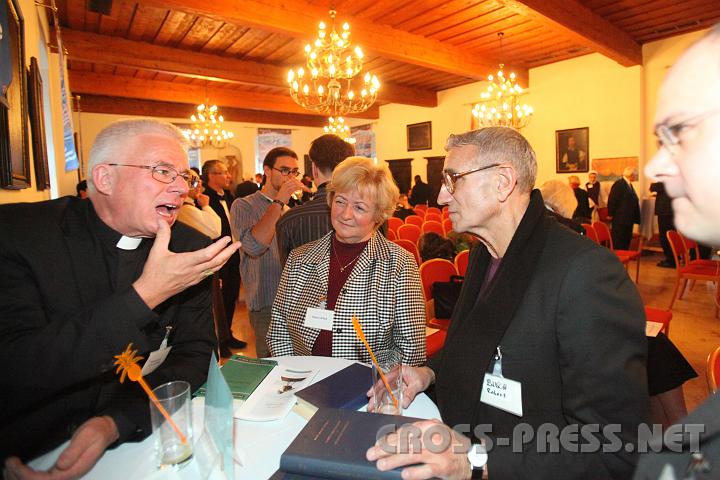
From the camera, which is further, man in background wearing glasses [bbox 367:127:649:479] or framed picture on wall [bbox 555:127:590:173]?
framed picture on wall [bbox 555:127:590:173]

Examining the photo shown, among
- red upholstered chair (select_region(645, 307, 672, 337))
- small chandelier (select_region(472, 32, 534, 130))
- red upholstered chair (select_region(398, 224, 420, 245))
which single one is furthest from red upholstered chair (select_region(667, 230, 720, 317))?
small chandelier (select_region(472, 32, 534, 130))

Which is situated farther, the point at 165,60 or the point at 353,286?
the point at 165,60

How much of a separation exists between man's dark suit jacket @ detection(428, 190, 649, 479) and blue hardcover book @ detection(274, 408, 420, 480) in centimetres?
33

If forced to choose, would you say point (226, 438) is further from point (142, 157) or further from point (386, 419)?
point (142, 157)

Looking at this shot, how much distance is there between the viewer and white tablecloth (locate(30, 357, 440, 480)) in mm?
1059

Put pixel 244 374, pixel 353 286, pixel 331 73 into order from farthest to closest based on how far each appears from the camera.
→ pixel 331 73 < pixel 353 286 < pixel 244 374

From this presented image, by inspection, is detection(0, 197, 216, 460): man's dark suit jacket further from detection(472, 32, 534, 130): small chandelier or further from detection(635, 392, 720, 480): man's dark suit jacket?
detection(472, 32, 534, 130): small chandelier

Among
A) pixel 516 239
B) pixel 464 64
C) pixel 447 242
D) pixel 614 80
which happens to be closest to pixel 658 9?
pixel 614 80

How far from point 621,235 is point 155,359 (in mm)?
9691

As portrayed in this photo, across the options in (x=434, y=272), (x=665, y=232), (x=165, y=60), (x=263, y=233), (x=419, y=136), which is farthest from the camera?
(x=419, y=136)

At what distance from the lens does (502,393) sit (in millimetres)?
1275

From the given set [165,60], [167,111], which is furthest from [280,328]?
[167,111]

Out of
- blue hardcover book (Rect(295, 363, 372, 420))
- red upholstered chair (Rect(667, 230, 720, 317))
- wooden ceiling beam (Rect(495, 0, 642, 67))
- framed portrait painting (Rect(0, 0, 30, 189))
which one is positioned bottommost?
red upholstered chair (Rect(667, 230, 720, 317))

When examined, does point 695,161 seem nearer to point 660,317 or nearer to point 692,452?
point 692,452
